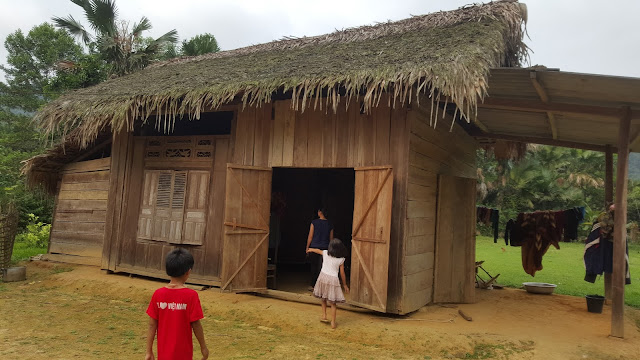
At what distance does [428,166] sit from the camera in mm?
6348

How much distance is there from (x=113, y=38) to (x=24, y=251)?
6665 millimetres

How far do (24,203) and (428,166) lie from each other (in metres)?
14.7

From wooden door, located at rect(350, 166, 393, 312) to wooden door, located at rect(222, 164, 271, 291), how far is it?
5.01 ft

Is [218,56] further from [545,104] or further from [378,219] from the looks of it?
[545,104]

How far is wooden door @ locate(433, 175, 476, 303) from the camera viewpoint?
666 centimetres

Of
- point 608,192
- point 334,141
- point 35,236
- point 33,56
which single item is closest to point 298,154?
point 334,141

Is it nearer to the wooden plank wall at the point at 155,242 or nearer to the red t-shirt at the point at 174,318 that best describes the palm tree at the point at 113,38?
the wooden plank wall at the point at 155,242

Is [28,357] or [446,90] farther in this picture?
[446,90]

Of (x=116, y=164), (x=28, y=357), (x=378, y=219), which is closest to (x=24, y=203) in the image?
(x=116, y=164)

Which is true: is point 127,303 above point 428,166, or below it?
below

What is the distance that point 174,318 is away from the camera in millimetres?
2500

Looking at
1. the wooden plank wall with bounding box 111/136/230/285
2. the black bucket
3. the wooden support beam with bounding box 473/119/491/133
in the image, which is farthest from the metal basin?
the wooden plank wall with bounding box 111/136/230/285

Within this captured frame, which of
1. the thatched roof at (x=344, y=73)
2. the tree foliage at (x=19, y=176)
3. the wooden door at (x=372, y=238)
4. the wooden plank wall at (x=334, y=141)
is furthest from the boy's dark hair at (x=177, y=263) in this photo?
the tree foliage at (x=19, y=176)

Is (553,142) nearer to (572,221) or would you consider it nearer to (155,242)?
(572,221)
